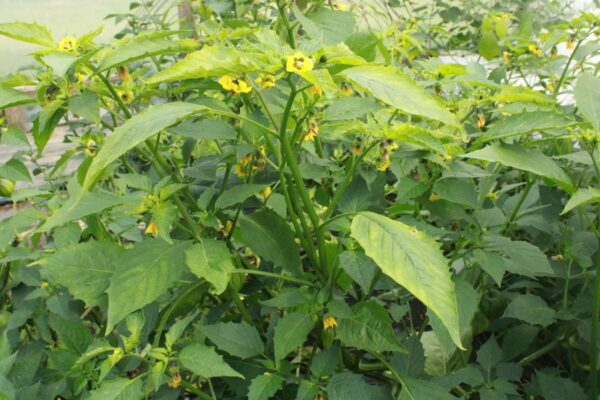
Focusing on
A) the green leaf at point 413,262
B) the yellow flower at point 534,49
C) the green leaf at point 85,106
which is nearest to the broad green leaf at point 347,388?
the green leaf at point 413,262

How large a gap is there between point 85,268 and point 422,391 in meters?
0.52

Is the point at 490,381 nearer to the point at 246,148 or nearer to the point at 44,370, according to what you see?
the point at 246,148

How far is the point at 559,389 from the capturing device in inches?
35.3

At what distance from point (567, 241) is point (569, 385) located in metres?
0.25

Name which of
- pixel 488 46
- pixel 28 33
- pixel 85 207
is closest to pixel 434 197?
pixel 85 207

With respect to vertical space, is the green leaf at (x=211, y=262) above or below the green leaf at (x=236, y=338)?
above

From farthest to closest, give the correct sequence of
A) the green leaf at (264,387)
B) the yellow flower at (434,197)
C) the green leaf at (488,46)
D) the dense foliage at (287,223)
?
the green leaf at (488,46) → the yellow flower at (434,197) → the green leaf at (264,387) → the dense foliage at (287,223)

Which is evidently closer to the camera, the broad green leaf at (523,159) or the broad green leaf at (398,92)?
the broad green leaf at (398,92)

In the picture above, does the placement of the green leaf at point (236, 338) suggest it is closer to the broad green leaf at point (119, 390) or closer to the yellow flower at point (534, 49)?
the broad green leaf at point (119, 390)

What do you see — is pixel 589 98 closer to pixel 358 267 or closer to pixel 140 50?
pixel 358 267

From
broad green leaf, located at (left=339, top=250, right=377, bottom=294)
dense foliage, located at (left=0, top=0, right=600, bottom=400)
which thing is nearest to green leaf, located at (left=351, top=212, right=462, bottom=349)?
dense foliage, located at (left=0, top=0, right=600, bottom=400)

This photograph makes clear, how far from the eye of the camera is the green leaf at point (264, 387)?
724 mm

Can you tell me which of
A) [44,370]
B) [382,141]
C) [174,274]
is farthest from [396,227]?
[44,370]

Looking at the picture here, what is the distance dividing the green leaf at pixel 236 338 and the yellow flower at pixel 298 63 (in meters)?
0.42
